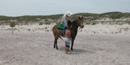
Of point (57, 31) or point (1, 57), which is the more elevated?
point (57, 31)

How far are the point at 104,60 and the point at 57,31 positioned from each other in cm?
409

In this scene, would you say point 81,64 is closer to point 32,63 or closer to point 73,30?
point 32,63

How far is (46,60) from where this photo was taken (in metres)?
9.20

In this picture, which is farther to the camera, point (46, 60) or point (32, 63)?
point (46, 60)

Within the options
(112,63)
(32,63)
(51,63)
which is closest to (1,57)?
(32,63)

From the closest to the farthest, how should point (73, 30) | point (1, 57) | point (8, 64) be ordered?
point (8, 64) < point (1, 57) < point (73, 30)

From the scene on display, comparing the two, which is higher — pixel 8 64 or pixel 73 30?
pixel 73 30

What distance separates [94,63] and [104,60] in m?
0.82

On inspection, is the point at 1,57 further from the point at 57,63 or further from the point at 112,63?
the point at 112,63

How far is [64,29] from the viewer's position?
1168cm

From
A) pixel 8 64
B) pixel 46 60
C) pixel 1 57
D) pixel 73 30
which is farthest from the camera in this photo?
pixel 73 30

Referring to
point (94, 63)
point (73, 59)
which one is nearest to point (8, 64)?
point (73, 59)

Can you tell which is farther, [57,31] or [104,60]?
[57,31]

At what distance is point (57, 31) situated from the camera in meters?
12.3
